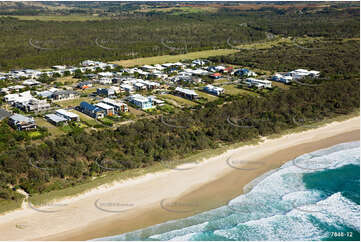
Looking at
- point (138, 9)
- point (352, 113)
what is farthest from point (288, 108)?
point (138, 9)

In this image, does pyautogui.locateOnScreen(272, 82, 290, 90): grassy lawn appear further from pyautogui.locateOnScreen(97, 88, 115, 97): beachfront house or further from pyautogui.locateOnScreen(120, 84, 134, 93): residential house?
pyautogui.locateOnScreen(97, 88, 115, 97): beachfront house

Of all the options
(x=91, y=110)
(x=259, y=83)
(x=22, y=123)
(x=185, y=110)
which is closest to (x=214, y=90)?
(x=259, y=83)

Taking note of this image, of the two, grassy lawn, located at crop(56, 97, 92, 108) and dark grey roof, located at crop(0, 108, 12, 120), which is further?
grassy lawn, located at crop(56, 97, 92, 108)

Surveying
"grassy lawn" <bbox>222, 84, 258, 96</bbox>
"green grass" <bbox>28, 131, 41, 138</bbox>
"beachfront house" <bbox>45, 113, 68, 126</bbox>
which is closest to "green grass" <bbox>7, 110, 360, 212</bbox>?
"green grass" <bbox>28, 131, 41, 138</bbox>

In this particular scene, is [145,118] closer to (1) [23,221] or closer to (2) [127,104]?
(2) [127,104]

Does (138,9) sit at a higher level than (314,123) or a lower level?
higher

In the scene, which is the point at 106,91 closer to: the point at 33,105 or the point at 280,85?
the point at 33,105
